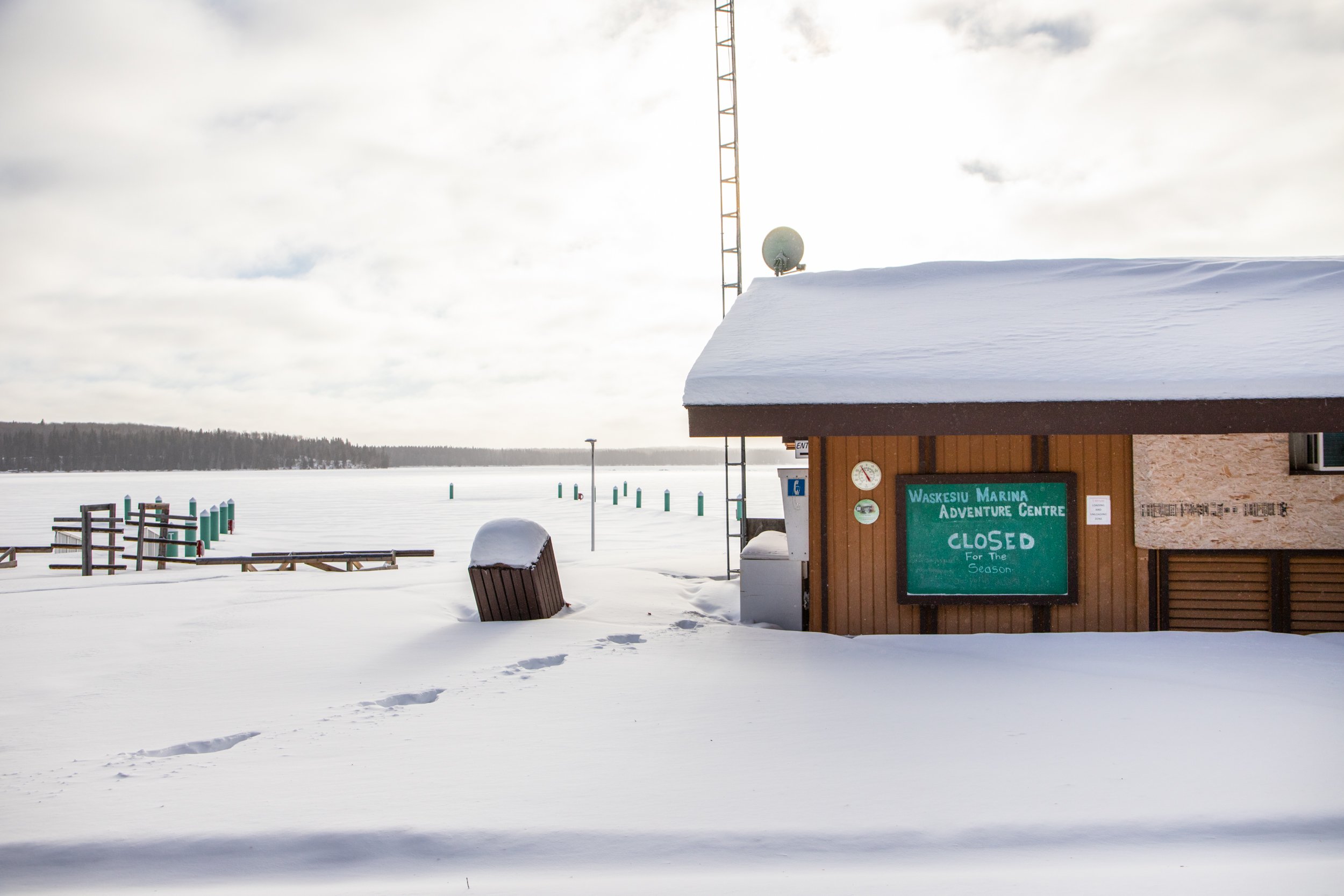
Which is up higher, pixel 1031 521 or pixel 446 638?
pixel 1031 521

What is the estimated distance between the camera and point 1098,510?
23.3 feet

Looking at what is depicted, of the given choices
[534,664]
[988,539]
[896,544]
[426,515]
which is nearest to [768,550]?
[896,544]

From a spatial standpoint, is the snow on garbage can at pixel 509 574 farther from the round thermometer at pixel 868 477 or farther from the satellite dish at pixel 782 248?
the satellite dish at pixel 782 248

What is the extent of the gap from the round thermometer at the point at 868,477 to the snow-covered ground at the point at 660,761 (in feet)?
5.05

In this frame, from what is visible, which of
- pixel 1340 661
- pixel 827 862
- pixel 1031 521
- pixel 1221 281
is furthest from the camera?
pixel 1221 281

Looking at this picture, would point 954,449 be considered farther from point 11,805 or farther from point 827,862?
point 11,805

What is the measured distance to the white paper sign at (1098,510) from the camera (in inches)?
279

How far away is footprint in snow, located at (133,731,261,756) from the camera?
4.34 meters

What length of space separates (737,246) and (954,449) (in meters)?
6.53

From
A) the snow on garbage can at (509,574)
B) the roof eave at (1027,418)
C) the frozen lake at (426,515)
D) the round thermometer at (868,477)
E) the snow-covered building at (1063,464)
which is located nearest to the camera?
the roof eave at (1027,418)

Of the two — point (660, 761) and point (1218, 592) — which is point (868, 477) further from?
point (660, 761)

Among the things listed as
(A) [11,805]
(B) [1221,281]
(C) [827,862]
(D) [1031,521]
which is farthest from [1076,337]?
(A) [11,805]

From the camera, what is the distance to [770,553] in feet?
26.0

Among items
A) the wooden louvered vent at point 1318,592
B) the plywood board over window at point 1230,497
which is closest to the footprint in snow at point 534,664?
the plywood board over window at point 1230,497
